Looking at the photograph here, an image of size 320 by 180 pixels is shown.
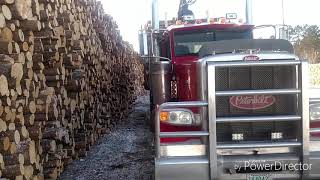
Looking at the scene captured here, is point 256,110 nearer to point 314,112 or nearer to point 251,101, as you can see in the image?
point 251,101

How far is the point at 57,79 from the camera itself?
638 centimetres

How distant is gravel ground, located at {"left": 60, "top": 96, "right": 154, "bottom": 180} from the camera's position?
21.4 ft

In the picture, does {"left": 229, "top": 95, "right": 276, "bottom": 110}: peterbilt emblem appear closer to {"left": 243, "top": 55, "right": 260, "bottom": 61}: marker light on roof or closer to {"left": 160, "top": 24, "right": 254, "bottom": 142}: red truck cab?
{"left": 243, "top": 55, "right": 260, "bottom": 61}: marker light on roof

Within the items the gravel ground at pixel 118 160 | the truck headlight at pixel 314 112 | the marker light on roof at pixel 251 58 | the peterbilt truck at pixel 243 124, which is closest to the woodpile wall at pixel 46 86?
the gravel ground at pixel 118 160

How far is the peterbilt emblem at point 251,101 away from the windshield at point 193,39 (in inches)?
92.0

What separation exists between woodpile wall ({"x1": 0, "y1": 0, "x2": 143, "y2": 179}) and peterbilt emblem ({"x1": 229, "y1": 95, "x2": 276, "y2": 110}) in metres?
2.24

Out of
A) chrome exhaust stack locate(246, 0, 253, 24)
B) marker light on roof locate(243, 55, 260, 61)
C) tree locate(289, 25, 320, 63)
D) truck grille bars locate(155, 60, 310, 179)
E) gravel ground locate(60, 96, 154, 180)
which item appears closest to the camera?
truck grille bars locate(155, 60, 310, 179)

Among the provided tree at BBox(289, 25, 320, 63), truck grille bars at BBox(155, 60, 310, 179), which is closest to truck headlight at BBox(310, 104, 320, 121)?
truck grille bars at BBox(155, 60, 310, 179)

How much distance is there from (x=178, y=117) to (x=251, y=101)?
0.79 meters

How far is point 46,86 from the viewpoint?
20.0 ft

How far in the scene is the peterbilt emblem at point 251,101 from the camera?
15.9 ft

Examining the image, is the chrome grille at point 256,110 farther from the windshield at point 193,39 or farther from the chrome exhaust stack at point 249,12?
the chrome exhaust stack at point 249,12

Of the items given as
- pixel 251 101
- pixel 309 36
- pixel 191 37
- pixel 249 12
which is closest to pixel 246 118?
pixel 251 101

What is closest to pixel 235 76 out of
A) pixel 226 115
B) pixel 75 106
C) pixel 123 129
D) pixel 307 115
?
pixel 226 115
